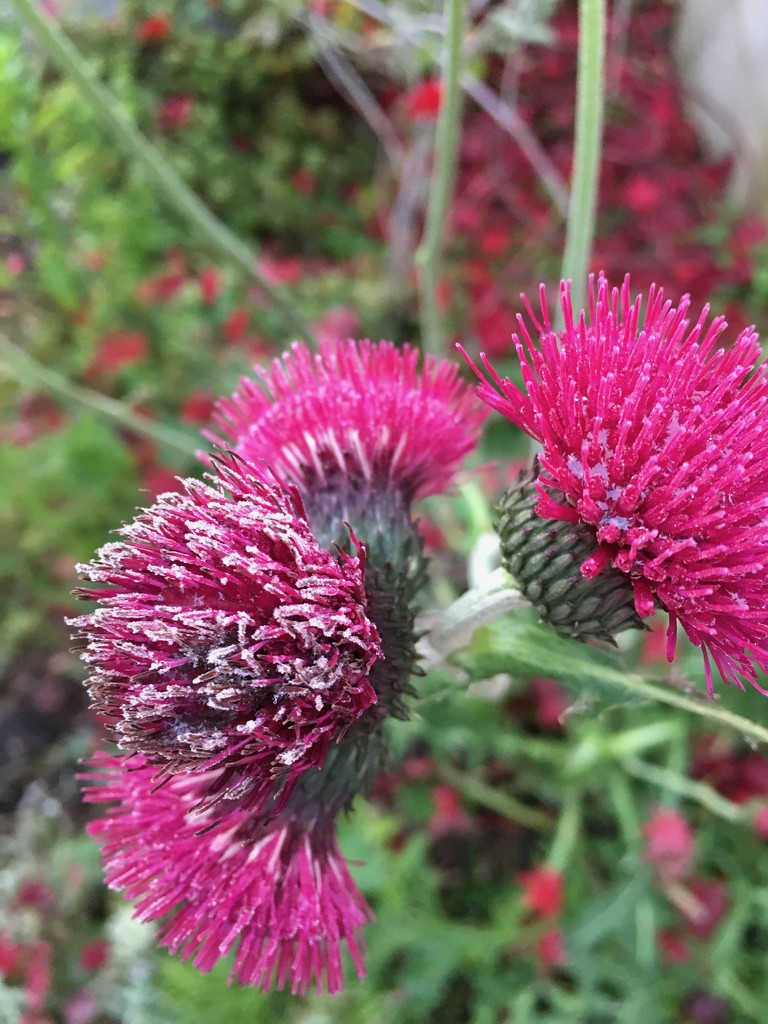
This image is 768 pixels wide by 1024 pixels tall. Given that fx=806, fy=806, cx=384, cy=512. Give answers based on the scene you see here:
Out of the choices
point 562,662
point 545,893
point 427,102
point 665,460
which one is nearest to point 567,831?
point 545,893

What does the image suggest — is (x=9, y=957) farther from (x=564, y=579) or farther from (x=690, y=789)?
(x=564, y=579)

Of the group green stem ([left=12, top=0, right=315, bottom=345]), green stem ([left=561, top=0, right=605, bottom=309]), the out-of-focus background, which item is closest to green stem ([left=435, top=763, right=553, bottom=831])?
the out-of-focus background

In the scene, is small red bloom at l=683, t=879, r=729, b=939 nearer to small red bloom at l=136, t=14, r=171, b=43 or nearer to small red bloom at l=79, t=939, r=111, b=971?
Answer: small red bloom at l=79, t=939, r=111, b=971

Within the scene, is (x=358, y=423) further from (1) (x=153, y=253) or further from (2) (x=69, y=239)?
(1) (x=153, y=253)

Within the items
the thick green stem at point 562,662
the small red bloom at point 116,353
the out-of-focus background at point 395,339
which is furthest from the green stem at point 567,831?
the small red bloom at point 116,353

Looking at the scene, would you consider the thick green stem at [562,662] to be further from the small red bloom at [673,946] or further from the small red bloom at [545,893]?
the small red bloom at [673,946]

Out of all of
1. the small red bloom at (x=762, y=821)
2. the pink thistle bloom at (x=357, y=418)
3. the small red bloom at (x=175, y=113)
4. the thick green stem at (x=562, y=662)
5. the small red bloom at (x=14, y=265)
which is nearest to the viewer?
the thick green stem at (x=562, y=662)
